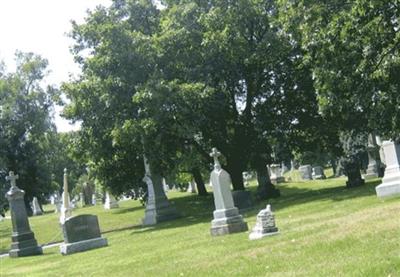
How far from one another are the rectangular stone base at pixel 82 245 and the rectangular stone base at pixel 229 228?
5355 mm

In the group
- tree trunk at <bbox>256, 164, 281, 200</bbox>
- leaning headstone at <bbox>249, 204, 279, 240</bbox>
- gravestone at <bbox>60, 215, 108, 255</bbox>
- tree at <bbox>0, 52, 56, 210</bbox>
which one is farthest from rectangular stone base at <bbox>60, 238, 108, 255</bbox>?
tree at <bbox>0, 52, 56, 210</bbox>

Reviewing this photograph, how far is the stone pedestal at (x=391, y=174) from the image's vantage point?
62.5 ft

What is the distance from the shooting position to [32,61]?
54.0 m

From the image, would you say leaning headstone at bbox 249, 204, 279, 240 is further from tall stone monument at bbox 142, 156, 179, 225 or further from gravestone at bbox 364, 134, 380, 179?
gravestone at bbox 364, 134, 380, 179

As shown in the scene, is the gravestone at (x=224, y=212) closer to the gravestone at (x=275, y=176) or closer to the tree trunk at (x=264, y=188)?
the tree trunk at (x=264, y=188)

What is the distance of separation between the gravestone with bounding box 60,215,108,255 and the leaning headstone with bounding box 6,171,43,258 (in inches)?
120

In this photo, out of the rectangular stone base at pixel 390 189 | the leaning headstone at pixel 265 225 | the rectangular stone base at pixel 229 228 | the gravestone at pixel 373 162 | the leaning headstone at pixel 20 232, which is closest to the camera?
the leaning headstone at pixel 265 225

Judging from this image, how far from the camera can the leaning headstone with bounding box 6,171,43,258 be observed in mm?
22703

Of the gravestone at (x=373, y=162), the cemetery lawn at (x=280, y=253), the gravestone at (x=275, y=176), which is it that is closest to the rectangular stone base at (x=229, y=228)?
the cemetery lawn at (x=280, y=253)

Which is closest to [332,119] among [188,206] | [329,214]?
[188,206]

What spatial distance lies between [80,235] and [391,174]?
33.9 feet

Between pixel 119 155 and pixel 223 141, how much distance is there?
17.7 ft

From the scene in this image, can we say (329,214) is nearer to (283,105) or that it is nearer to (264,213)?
(264,213)

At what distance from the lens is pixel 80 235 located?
20.2 metres
